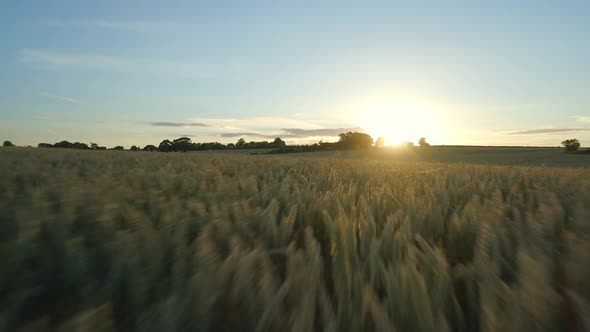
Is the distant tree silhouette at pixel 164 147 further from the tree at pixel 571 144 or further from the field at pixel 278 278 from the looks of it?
the tree at pixel 571 144

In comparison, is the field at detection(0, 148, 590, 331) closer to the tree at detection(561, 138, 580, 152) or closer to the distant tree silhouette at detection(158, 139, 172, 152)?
the distant tree silhouette at detection(158, 139, 172, 152)

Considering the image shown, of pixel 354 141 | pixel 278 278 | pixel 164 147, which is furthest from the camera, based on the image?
pixel 354 141

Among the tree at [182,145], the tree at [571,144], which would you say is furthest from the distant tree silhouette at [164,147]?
the tree at [571,144]

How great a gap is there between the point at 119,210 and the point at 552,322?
1.07 meters

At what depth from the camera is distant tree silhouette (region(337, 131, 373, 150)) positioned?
163 feet

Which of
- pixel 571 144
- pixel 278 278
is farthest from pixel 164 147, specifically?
pixel 571 144

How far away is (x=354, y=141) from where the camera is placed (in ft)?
174

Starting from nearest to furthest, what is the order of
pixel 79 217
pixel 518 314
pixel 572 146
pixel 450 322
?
1. pixel 518 314
2. pixel 450 322
3. pixel 79 217
4. pixel 572 146

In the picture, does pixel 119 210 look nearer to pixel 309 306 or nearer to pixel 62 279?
pixel 62 279

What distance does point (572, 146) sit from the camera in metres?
38.4

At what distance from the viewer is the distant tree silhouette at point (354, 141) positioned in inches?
1951

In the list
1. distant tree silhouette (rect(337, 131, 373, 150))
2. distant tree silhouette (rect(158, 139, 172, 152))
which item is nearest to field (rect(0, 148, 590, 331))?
distant tree silhouette (rect(158, 139, 172, 152))

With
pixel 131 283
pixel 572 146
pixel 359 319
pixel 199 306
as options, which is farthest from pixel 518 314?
pixel 572 146

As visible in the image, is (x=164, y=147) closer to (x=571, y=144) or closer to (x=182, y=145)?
(x=182, y=145)
